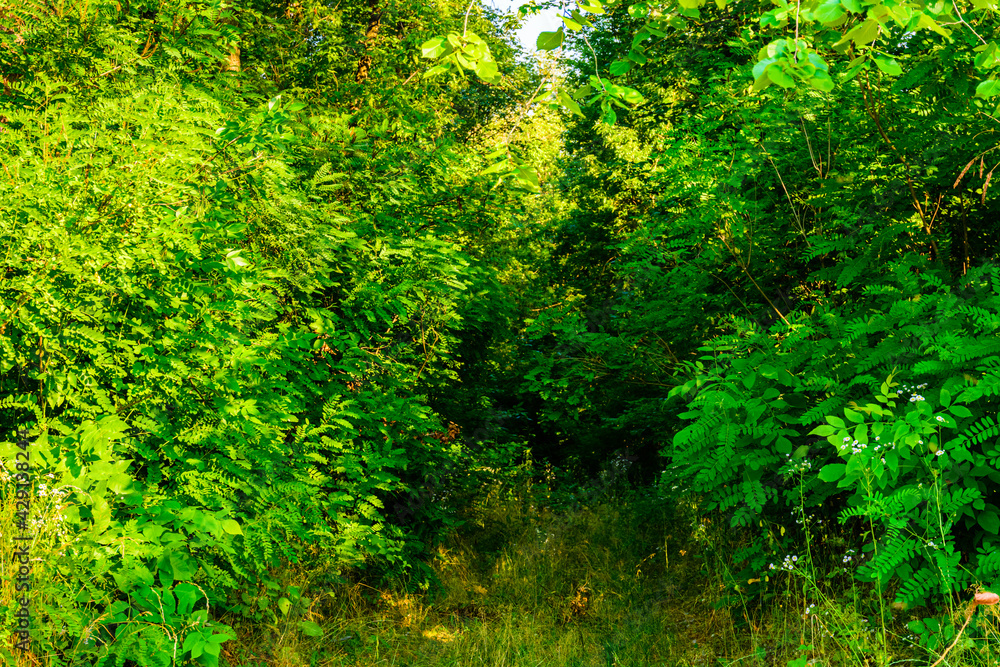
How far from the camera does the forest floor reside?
12.4ft

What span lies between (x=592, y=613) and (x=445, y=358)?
105 inches

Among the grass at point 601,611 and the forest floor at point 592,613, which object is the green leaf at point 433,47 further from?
the forest floor at point 592,613

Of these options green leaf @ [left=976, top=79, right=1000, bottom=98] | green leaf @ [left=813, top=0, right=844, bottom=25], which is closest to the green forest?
green leaf @ [left=813, top=0, right=844, bottom=25]

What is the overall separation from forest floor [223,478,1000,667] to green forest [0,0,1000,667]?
0.12 feet

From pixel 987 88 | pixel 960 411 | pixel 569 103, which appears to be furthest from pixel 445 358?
pixel 987 88

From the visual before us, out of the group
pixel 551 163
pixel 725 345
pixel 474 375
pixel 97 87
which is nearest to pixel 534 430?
pixel 474 375

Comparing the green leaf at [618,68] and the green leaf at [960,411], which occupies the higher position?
the green leaf at [618,68]

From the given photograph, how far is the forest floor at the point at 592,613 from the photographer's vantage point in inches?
149

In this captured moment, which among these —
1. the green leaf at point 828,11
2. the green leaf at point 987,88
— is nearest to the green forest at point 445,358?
the green leaf at point 828,11

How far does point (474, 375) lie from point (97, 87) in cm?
546

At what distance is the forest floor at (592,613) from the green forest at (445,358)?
4 cm

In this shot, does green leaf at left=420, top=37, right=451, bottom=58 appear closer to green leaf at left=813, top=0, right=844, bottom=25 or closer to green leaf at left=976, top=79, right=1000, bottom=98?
green leaf at left=813, top=0, right=844, bottom=25

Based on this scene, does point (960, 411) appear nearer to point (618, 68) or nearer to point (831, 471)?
point (831, 471)

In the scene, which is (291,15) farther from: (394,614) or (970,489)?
(970,489)
